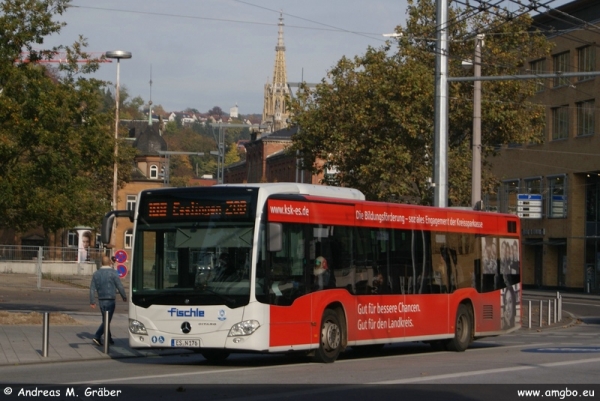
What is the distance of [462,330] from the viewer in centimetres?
2045

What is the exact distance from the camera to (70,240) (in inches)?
3789

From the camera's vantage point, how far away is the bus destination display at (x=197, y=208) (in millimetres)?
15578

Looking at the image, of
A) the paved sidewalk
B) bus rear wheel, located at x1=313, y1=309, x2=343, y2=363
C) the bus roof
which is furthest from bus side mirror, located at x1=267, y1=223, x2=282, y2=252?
the paved sidewalk

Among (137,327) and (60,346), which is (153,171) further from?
(137,327)

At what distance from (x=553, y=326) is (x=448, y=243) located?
12.8 meters

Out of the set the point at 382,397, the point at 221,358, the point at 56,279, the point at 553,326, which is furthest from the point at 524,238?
the point at 382,397

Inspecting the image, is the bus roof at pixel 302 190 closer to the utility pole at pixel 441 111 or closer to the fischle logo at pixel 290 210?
the fischle logo at pixel 290 210

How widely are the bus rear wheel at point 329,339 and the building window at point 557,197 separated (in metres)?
46.9

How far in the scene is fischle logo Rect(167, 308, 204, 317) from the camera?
607 inches

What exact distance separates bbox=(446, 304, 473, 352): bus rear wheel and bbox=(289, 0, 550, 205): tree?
19289 millimetres

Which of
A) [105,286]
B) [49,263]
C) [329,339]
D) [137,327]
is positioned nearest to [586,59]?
[49,263]

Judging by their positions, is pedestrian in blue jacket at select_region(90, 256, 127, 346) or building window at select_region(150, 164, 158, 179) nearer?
pedestrian in blue jacket at select_region(90, 256, 127, 346)

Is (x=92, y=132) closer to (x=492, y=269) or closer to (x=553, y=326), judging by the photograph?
(x=492, y=269)

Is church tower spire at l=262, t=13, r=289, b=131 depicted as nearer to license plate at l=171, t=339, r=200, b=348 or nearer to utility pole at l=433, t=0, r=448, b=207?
utility pole at l=433, t=0, r=448, b=207
